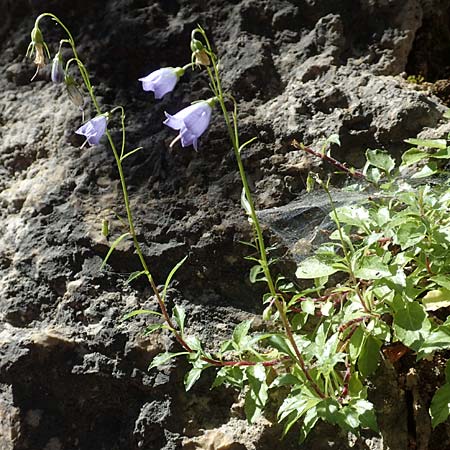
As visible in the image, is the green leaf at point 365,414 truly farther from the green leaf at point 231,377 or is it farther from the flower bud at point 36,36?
the flower bud at point 36,36

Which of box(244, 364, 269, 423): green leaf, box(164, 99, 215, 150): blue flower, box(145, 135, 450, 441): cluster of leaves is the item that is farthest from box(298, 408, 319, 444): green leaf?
box(164, 99, 215, 150): blue flower

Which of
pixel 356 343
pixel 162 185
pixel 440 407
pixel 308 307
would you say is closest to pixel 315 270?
pixel 308 307

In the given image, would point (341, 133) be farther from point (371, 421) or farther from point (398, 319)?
point (371, 421)

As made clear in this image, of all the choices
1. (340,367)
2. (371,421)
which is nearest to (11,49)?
(340,367)

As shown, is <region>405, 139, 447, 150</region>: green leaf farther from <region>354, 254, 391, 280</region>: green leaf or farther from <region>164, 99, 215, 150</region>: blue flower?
<region>164, 99, 215, 150</region>: blue flower

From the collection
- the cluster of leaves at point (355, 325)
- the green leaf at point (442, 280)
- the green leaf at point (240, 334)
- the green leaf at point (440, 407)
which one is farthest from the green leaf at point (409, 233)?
the green leaf at point (240, 334)
